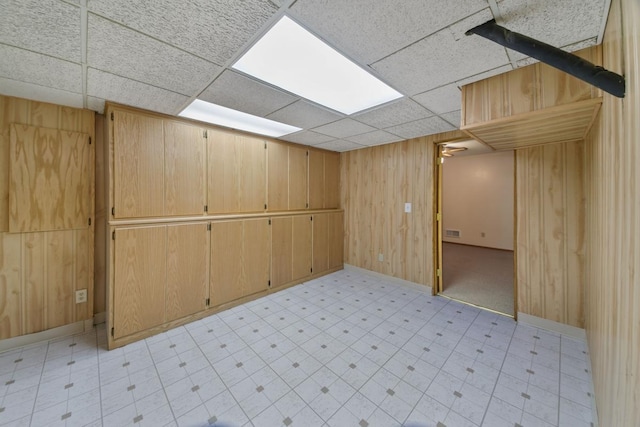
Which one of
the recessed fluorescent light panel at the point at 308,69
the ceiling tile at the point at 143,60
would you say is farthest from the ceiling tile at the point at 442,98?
the ceiling tile at the point at 143,60

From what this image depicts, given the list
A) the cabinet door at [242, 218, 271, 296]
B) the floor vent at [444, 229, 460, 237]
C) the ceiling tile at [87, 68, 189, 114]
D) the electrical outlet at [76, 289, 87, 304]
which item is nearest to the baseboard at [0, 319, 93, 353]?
the electrical outlet at [76, 289, 87, 304]

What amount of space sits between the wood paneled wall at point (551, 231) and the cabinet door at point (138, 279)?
13.9 feet

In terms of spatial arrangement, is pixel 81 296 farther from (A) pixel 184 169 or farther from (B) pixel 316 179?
(B) pixel 316 179

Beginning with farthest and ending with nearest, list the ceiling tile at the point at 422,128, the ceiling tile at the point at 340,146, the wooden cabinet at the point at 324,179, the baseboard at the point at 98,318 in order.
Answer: the wooden cabinet at the point at 324,179
the ceiling tile at the point at 340,146
the ceiling tile at the point at 422,128
the baseboard at the point at 98,318

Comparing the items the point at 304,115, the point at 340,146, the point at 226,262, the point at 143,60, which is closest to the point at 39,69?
the point at 143,60

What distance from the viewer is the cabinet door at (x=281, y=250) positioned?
144 inches

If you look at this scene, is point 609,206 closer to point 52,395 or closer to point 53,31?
point 53,31

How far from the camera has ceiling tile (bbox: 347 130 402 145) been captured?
11.5 feet

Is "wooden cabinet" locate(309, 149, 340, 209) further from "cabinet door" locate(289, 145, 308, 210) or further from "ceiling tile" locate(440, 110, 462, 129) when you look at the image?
"ceiling tile" locate(440, 110, 462, 129)

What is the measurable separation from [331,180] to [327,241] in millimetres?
1269

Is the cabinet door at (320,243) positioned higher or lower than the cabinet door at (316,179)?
lower

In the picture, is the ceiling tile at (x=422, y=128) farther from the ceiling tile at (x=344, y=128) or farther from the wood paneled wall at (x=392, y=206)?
the ceiling tile at (x=344, y=128)

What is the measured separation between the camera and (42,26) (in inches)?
50.7

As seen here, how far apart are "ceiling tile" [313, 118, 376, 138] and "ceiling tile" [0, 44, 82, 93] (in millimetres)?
2374
